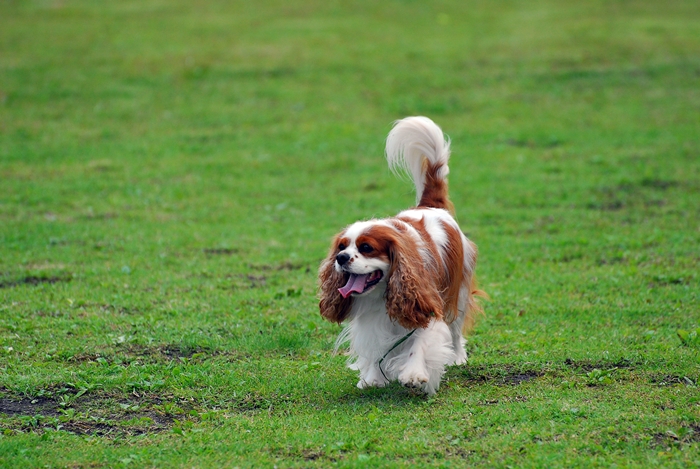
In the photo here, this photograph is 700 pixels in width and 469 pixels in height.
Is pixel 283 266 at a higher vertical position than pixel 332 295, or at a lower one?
lower

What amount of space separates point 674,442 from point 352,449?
7.13 ft

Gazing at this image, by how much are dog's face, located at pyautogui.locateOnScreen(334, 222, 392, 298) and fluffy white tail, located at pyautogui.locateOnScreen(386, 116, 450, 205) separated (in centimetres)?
162

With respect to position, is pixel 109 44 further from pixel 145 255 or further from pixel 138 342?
pixel 138 342

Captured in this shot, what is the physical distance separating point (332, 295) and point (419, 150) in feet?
6.44

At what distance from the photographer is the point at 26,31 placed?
26297 millimetres

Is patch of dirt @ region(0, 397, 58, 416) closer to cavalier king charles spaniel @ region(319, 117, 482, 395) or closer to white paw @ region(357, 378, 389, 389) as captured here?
cavalier king charles spaniel @ region(319, 117, 482, 395)

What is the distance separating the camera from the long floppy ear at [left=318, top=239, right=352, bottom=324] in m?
6.89

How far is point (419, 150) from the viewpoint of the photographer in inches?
319

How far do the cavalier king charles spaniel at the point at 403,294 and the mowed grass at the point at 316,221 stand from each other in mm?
284

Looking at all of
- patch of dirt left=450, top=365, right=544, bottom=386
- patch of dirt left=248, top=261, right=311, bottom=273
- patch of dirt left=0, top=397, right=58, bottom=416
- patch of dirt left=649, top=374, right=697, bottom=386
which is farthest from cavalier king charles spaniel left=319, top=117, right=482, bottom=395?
patch of dirt left=248, top=261, right=311, bottom=273

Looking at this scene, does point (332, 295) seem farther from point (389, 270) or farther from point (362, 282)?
point (389, 270)

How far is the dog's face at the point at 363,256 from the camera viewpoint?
6.50 m

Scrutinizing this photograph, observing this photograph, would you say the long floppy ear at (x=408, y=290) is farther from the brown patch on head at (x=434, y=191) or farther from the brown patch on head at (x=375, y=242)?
the brown patch on head at (x=434, y=191)

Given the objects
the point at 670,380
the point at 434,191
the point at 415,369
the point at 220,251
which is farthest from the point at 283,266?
the point at 670,380
